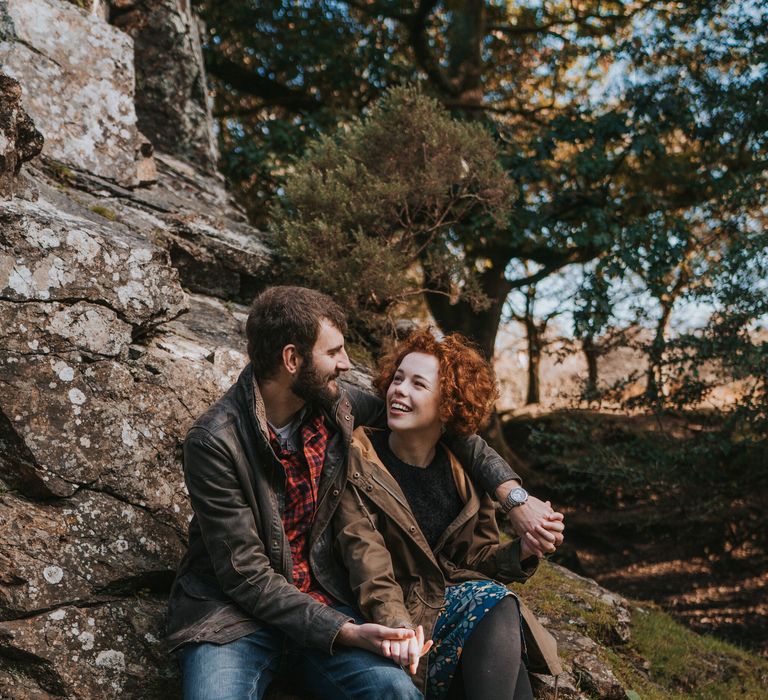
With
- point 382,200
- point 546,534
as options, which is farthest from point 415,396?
point 382,200

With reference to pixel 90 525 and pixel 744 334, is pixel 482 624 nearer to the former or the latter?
pixel 90 525

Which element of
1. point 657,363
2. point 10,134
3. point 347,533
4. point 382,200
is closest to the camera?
point 347,533

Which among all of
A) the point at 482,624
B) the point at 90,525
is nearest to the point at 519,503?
the point at 482,624

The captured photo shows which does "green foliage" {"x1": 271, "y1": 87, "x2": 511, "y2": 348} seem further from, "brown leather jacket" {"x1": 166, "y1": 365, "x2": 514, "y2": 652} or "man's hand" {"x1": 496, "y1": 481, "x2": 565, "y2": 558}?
"man's hand" {"x1": 496, "y1": 481, "x2": 565, "y2": 558}

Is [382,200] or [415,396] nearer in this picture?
[415,396]

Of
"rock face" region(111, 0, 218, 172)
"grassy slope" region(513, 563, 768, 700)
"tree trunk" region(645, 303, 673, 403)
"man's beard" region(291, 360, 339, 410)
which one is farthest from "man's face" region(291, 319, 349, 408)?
"tree trunk" region(645, 303, 673, 403)

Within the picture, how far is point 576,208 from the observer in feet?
28.3

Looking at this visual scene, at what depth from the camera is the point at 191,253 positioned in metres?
5.80

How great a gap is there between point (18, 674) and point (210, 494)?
3.86 ft

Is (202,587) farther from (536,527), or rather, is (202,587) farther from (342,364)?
(536,527)

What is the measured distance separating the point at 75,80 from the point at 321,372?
3821 mm

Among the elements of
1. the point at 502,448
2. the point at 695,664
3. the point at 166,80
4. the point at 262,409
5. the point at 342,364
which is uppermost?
the point at 166,80

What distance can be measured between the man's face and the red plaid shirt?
0.72 feet

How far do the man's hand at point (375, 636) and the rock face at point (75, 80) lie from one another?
4300 millimetres
